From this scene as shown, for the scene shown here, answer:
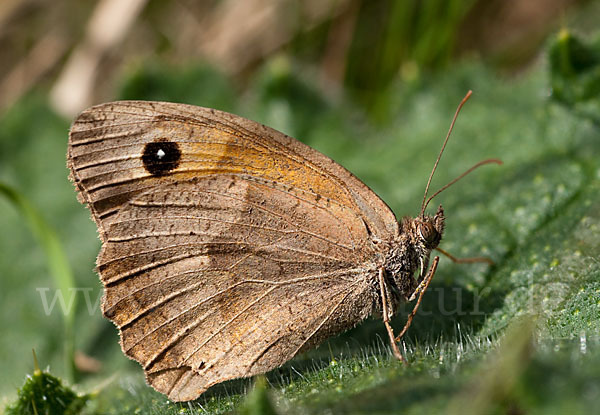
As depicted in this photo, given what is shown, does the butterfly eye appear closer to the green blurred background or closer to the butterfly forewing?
the butterfly forewing

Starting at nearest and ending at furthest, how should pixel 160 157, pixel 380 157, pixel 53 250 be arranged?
pixel 160 157 → pixel 53 250 → pixel 380 157

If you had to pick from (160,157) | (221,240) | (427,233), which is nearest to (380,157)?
(427,233)

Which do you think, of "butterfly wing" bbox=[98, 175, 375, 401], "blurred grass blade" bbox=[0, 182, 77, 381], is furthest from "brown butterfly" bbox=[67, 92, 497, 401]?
"blurred grass blade" bbox=[0, 182, 77, 381]

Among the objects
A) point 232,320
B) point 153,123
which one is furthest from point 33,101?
point 232,320

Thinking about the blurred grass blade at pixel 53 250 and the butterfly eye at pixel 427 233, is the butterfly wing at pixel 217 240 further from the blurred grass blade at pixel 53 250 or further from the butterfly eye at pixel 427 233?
the blurred grass blade at pixel 53 250

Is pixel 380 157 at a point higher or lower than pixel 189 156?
higher

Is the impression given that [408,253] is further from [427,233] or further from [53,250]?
[53,250]
